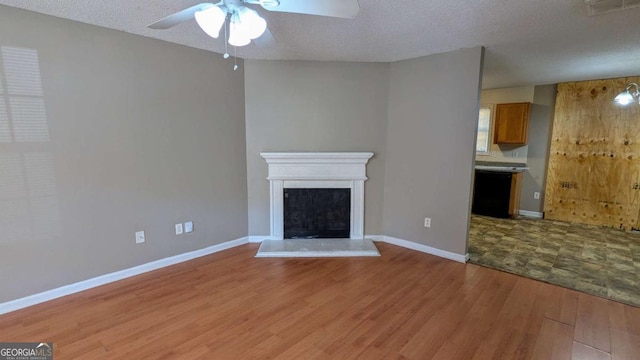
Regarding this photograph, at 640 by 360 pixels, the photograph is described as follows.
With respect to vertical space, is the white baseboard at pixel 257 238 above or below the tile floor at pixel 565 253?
above

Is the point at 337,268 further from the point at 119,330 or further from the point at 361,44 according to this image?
the point at 361,44

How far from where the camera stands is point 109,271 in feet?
9.30

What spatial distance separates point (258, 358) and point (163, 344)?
665 mm

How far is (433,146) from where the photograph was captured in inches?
138

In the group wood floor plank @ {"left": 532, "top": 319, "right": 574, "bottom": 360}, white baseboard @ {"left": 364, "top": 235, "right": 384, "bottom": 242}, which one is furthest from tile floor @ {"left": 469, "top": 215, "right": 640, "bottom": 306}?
white baseboard @ {"left": 364, "top": 235, "right": 384, "bottom": 242}

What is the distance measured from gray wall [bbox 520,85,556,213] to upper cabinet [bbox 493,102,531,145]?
20 centimetres

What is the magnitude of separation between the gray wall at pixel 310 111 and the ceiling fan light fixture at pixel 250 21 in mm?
1990

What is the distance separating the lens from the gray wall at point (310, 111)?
369 centimetres

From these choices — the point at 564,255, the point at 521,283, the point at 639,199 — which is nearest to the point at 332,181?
the point at 521,283

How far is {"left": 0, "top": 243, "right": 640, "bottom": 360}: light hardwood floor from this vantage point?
1957 millimetres

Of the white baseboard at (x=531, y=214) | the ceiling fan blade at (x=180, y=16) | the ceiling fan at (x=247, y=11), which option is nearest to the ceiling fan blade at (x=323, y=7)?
the ceiling fan at (x=247, y=11)

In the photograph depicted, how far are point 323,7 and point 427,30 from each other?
1429mm

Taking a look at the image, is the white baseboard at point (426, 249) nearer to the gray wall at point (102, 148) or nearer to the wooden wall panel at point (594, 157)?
the gray wall at point (102, 148)

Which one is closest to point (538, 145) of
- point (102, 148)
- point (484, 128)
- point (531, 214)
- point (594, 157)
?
point (594, 157)
